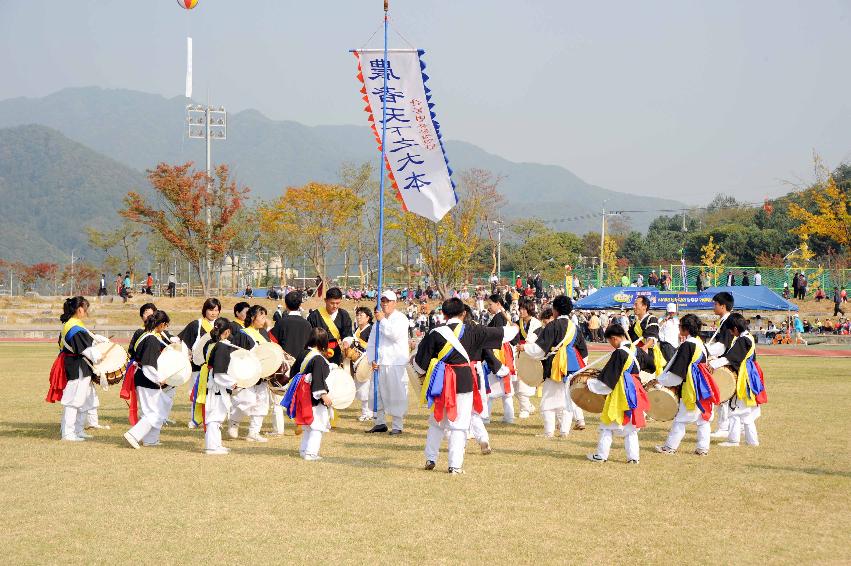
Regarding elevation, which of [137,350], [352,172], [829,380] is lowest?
[829,380]

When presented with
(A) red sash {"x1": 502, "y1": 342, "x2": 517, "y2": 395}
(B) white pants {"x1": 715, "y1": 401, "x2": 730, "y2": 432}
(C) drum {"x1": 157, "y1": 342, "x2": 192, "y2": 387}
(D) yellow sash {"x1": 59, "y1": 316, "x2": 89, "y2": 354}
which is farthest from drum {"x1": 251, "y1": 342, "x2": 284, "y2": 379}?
(B) white pants {"x1": 715, "y1": 401, "x2": 730, "y2": 432}

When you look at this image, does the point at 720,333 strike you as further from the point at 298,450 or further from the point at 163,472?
the point at 163,472

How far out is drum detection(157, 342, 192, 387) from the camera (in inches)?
417

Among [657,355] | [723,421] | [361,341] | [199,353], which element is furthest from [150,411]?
[723,421]

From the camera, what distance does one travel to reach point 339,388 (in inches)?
402

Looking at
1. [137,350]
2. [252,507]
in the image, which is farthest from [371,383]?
[252,507]

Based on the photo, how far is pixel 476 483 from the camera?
28.7 feet

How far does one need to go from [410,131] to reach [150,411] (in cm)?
519

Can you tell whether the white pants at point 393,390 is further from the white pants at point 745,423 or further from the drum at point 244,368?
the white pants at point 745,423

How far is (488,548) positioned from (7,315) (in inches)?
1519

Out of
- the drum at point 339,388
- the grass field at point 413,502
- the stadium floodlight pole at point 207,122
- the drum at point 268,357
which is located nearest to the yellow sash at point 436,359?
the grass field at point 413,502

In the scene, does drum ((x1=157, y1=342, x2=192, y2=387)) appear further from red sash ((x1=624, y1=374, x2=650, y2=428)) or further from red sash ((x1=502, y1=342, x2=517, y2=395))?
red sash ((x1=624, y1=374, x2=650, y2=428))

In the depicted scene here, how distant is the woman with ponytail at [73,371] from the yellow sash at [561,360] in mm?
5698

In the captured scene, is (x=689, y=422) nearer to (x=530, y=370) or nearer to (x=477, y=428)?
(x=530, y=370)
